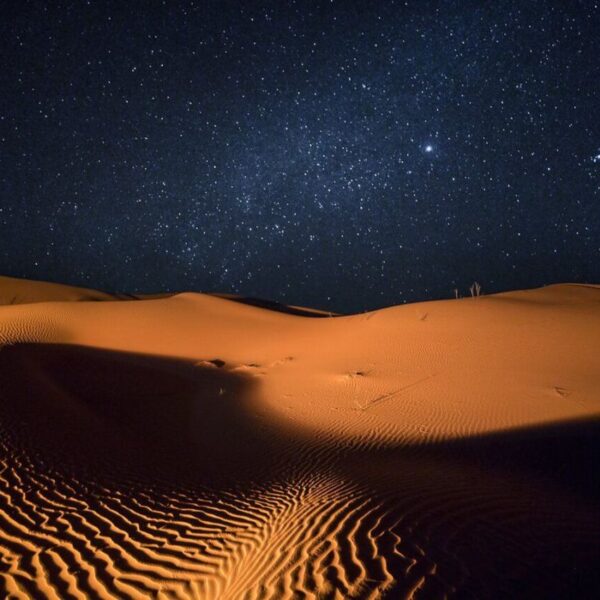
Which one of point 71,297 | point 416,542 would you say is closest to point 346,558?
point 416,542

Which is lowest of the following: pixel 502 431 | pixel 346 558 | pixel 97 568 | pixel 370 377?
pixel 97 568

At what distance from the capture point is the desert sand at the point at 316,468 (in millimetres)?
3365

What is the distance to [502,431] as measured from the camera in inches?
366

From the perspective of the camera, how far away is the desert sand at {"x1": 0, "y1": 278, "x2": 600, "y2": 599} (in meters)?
3.37

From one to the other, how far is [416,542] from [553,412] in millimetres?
9247

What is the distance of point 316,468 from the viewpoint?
732cm

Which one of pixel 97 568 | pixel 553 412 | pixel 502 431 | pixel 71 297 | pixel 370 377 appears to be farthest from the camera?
pixel 71 297

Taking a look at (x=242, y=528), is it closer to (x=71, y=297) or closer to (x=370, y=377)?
(x=370, y=377)

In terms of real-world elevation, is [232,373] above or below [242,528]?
above

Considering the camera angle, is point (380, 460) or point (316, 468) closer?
point (316, 468)

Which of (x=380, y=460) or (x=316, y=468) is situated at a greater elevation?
(x=380, y=460)

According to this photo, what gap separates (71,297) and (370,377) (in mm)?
50685

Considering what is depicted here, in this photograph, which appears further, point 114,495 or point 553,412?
point 553,412

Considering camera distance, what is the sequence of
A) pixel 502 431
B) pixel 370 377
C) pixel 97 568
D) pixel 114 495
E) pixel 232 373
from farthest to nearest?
1. pixel 232 373
2. pixel 370 377
3. pixel 502 431
4. pixel 114 495
5. pixel 97 568
